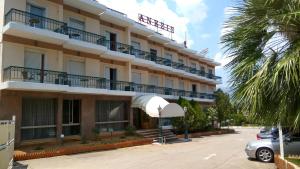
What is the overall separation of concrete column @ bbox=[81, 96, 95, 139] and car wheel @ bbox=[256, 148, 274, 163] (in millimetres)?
13338

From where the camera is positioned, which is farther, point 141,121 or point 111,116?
point 141,121

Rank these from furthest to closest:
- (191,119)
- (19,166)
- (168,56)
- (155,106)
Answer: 1. (168,56)
2. (191,119)
3. (155,106)
4. (19,166)

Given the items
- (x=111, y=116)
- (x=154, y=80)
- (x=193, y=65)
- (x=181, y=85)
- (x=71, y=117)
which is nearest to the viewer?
(x=71, y=117)

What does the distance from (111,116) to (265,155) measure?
15.3m

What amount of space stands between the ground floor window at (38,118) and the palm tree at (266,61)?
1594 cm

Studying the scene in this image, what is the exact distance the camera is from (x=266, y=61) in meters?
8.34

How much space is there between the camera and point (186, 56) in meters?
46.7

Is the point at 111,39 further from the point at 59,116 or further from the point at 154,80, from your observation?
the point at 59,116

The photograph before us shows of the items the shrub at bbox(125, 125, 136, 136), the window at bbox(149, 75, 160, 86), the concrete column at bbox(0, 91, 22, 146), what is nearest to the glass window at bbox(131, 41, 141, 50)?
the window at bbox(149, 75, 160, 86)

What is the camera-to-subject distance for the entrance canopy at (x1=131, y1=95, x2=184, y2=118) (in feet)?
92.0

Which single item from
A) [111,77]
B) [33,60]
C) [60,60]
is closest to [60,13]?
[60,60]

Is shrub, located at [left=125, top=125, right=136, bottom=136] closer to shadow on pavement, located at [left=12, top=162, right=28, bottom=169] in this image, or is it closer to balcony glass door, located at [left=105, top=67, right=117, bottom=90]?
balcony glass door, located at [left=105, top=67, right=117, bottom=90]

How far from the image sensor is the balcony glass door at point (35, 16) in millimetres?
20889

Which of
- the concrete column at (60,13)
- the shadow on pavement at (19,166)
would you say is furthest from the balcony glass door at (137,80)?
the shadow on pavement at (19,166)
